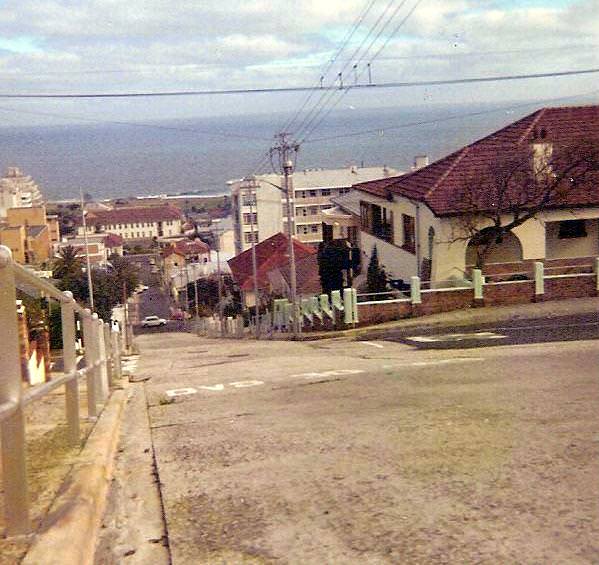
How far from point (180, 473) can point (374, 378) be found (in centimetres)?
468

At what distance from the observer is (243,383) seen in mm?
10727

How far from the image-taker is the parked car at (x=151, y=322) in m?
74.6

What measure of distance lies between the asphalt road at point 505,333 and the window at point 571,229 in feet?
27.1

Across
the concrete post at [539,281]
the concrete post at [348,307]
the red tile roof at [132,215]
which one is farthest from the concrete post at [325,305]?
the red tile roof at [132,215]

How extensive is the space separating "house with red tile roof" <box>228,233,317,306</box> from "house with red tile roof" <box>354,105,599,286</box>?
85.9 feet

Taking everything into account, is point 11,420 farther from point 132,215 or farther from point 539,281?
point 132,215

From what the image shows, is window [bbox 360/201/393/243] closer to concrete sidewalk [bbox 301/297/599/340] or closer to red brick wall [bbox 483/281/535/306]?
red brick wall [bbox 483/281/535/306]

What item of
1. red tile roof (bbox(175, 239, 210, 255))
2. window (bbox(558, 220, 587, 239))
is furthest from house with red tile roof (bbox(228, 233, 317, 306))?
window (bbox(558, 220, 587, 239))

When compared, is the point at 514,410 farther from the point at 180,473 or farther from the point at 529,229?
the point at 529,229

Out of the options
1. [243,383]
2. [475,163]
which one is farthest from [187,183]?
[243,383]

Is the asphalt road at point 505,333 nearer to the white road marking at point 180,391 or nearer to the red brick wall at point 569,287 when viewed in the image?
the red brick wall at point 569,287

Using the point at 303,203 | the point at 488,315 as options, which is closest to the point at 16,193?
the point at 303,203

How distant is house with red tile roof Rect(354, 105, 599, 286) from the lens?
28.1 metres

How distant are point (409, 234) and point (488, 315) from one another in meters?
9.02
